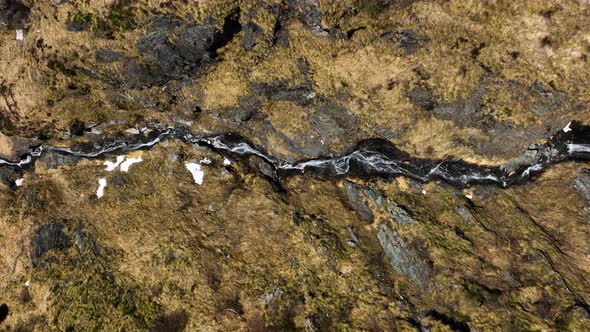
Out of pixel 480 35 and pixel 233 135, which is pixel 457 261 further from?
pixel 233 135

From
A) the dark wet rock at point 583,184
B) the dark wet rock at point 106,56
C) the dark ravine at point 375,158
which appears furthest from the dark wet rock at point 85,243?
the dark wet rock at point 583,184

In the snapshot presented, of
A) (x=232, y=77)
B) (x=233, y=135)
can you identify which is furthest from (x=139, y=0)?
(x=233, y=135)

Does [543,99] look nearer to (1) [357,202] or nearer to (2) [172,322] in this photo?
(1) [357,202]

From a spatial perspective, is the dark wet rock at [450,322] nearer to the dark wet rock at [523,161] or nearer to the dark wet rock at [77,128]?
the dark wet rock at [523,161]

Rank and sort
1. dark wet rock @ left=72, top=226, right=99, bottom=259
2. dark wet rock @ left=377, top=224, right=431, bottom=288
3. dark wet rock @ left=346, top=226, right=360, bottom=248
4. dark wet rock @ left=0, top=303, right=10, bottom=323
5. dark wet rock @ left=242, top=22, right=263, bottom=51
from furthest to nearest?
dark wet rock @ left=72, top=226, right=99, bottom=259
dark wet rock @ left=346, top=226, right=360, bottom=248
dark wet rock @ left=0, top=303, right=10, bottom=323
dark wet rock @ left=242, top=22, right=263, bottom=51
dark wet rock @ left=377, top=224, right=431, bottom=288

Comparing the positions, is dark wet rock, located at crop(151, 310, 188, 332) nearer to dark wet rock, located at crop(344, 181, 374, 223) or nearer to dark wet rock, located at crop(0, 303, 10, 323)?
dark wet rock, located at crop(0, 303, 10, 323)

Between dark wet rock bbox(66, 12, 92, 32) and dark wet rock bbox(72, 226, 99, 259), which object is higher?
dark wet rock bbox(66, 12, 92, 32)

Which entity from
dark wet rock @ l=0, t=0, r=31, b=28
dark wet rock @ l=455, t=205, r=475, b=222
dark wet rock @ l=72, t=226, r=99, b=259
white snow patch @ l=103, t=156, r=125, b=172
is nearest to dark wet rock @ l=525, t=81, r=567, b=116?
dark wet rock @ l=455, t=205, r=475, b=222

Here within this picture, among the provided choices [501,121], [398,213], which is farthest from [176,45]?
[501,121]
